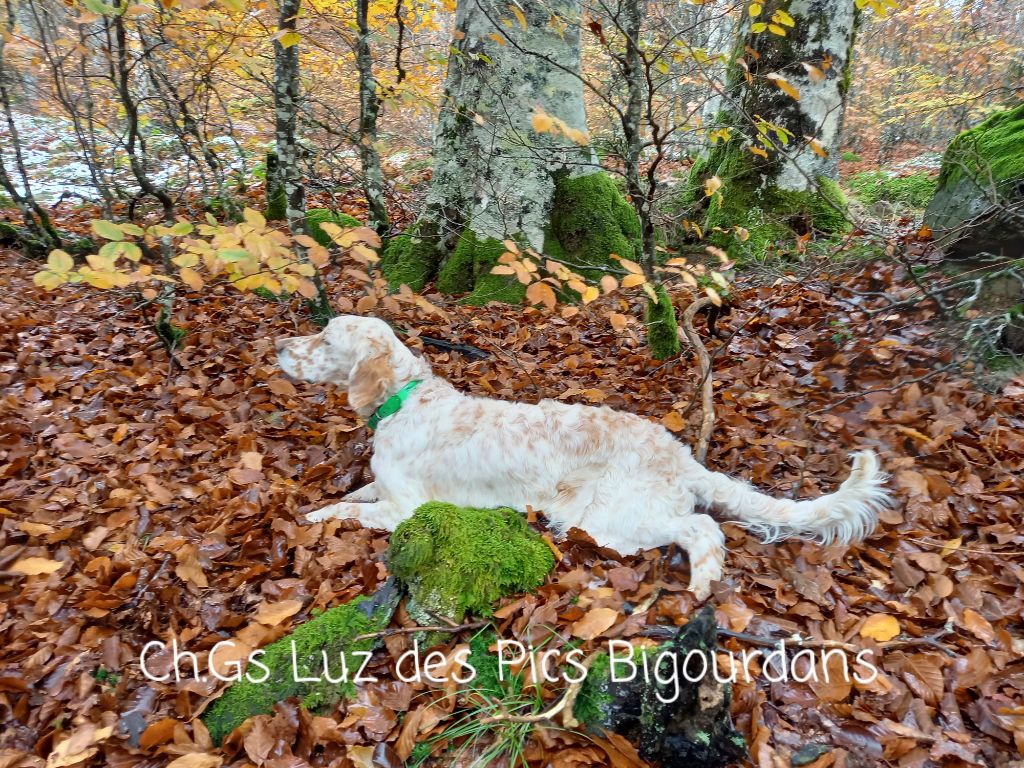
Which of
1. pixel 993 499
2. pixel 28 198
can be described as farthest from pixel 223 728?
pixel 28 198

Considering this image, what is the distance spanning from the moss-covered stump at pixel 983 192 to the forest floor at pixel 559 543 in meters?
0.78

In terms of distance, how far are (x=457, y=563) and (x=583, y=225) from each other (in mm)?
5217

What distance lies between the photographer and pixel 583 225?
7.32 m

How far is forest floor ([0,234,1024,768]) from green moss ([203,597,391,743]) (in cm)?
10

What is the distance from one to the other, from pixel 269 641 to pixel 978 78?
65.7 ft

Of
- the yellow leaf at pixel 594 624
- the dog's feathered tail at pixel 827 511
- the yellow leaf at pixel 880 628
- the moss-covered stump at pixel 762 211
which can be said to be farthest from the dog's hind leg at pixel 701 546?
the moss-covered stump at pixel 762 211

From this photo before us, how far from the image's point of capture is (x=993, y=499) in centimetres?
366

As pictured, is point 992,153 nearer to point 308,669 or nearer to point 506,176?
point 506,176

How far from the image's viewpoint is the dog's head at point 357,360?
441cm

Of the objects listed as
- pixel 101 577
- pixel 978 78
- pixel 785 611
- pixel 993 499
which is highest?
pixel 978 78

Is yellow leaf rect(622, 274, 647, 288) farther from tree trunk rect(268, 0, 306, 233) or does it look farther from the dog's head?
tree trunk rect(268, 0, 306, 233)

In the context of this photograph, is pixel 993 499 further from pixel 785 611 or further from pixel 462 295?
pixel 462 295

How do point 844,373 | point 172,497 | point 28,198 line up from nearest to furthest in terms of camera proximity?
point 172,497 → point 844,373 → point 28,198

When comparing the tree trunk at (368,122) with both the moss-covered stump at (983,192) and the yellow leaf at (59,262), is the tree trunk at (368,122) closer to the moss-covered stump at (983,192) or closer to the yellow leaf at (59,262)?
the yellow leaf at (59,262)
